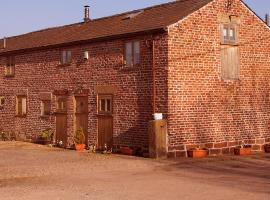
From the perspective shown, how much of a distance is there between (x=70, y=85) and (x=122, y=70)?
3.61 metres

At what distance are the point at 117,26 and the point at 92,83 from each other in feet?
9.05

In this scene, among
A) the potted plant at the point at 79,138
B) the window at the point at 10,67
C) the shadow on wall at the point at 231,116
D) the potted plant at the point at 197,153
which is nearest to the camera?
the potted plant at the point at 197,153

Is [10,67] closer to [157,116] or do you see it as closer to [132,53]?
[132,53]

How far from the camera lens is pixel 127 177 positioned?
14523 mm

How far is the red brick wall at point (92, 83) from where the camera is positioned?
2011 cm

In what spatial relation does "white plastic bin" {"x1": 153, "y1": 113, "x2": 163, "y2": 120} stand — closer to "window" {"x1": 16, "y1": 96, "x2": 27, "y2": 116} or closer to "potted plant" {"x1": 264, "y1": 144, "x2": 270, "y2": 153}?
"potted plant" {"x1": 264, "y1": 144, "x2": 270, "y2": 153}

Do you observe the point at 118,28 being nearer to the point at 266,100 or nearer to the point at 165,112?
the point at 165,112

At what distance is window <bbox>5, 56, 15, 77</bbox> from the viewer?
2775 cm

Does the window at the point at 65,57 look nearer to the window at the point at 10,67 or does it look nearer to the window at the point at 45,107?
the window at the point at 45,107

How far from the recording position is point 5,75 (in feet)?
92.4

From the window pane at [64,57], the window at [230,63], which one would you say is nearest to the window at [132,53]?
the window at [230,63]

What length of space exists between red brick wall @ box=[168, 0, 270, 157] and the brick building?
0.13ft

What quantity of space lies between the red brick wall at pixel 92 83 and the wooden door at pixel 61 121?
36 centimetres

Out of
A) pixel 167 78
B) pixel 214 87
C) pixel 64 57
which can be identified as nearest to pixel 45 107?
pixel 64 57
